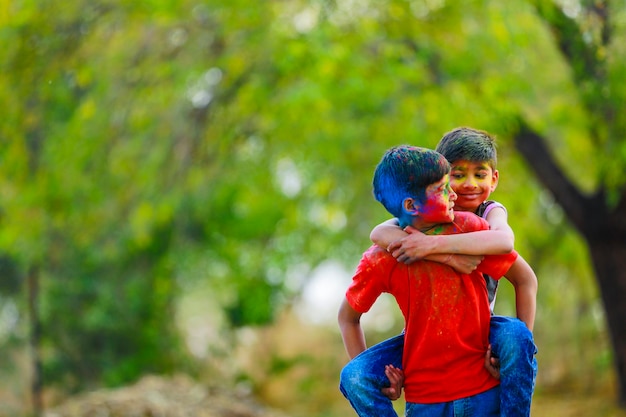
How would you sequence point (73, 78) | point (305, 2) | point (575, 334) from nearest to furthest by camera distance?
point (305, 2) → point (73, 78) → point (575, 334)

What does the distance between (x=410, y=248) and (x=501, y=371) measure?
41 centimetres

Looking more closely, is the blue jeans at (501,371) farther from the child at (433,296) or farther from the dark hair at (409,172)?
the dark hair at (409,172)

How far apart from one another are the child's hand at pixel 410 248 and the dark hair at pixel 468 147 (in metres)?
0.29

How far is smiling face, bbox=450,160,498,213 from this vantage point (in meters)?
2.56

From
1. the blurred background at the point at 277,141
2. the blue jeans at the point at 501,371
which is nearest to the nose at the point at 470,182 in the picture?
the blue jeans at the point at 501,371

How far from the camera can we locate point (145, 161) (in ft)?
31.3

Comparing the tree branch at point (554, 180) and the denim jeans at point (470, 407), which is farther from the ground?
the tree branch at point (554, 180)

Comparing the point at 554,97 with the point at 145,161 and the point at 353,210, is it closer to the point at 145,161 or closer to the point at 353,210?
the point at 353,210

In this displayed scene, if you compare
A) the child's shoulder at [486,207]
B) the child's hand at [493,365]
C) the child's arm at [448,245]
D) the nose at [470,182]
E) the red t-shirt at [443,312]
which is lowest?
the child's hand at [493,365]

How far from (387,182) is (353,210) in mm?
7737

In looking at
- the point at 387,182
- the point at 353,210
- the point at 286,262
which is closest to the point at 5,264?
the point at 286,262

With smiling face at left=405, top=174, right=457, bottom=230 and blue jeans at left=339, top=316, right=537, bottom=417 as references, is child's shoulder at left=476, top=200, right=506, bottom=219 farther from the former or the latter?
blue jeans at left=339, top=316, right=537, bottom=417

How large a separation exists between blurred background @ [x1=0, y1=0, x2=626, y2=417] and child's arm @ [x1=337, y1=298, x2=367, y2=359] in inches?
177

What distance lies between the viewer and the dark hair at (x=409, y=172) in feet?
7.80
